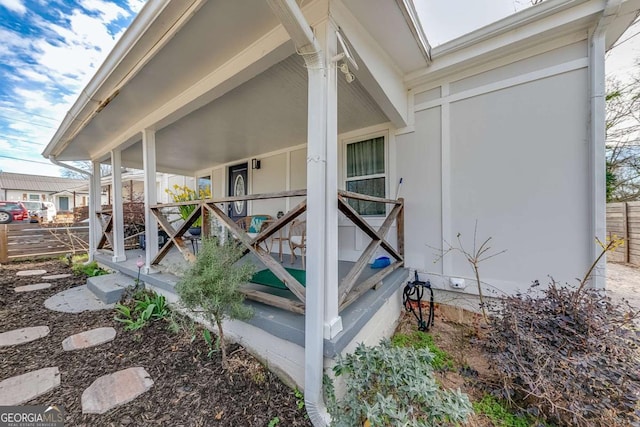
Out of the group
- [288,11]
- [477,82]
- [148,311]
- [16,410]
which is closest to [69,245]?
[148,311]

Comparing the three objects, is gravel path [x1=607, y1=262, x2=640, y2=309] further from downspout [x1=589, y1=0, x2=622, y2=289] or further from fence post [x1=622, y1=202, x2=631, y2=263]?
downspout [x1=589, y1=0, x2=622, y2=289]

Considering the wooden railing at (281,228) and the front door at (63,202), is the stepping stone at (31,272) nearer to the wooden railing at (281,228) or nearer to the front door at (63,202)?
the wooden railing at (281,228)

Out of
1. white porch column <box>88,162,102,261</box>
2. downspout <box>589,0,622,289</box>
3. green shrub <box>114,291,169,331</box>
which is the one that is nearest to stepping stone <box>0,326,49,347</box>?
green shrub <box>114,291,169,331</box>

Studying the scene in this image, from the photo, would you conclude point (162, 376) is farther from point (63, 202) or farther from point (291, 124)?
point (63, 202)

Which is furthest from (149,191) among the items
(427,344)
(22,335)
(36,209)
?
(36,209)

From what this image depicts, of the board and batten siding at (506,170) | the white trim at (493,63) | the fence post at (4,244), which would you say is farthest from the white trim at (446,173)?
the fence post at (4,244)

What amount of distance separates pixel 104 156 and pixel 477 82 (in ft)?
21.1

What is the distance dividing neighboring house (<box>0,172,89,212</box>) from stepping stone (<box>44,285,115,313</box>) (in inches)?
792

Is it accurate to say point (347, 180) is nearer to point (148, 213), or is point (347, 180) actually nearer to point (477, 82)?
point (477, 82)

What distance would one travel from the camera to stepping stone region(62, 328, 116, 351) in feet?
7.11

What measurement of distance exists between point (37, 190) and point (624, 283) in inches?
1235

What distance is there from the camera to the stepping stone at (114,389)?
1525 mm

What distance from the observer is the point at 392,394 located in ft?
4.32

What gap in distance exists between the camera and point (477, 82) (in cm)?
272
